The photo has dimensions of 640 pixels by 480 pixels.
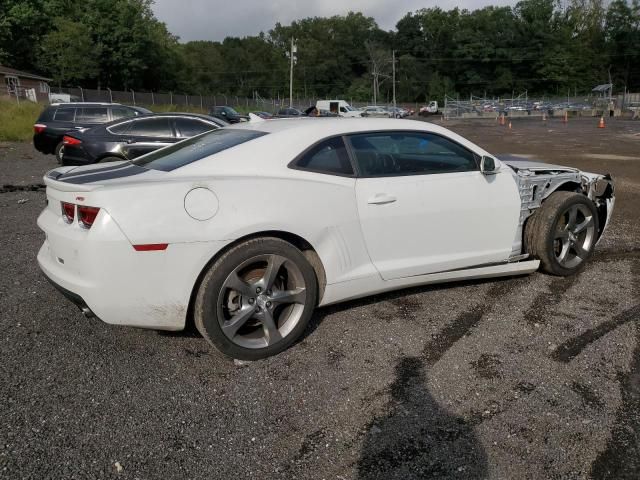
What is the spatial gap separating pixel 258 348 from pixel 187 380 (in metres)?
0.47

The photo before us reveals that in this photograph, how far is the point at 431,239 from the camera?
4.09 meters

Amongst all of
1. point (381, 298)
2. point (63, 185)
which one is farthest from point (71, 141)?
point (381, 298)

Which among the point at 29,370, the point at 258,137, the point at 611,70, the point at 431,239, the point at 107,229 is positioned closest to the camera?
the point at 107,229

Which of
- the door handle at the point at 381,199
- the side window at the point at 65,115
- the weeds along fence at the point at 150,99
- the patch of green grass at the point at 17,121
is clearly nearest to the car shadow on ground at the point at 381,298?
the door handle at the point at 381,199

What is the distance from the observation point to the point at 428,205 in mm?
4027

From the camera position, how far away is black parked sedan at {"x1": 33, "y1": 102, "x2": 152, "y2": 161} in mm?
13680

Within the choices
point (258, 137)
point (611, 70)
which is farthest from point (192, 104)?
point (611, 70)

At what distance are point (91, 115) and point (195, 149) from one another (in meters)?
11.3

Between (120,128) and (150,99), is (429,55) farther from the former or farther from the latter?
(120,128)

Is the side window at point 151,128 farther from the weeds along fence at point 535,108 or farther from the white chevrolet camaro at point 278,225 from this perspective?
the weeds along fence at point 535,108

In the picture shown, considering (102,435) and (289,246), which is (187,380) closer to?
(102,435)

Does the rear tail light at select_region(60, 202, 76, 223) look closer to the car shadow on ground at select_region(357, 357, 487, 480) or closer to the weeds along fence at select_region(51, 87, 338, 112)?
the car shadow on ground at select_region(357, 357, 487, 480)

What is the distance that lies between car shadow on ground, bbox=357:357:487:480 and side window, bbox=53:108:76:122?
1319 centimetres

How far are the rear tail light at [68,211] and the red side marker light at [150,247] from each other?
20.5 inches
